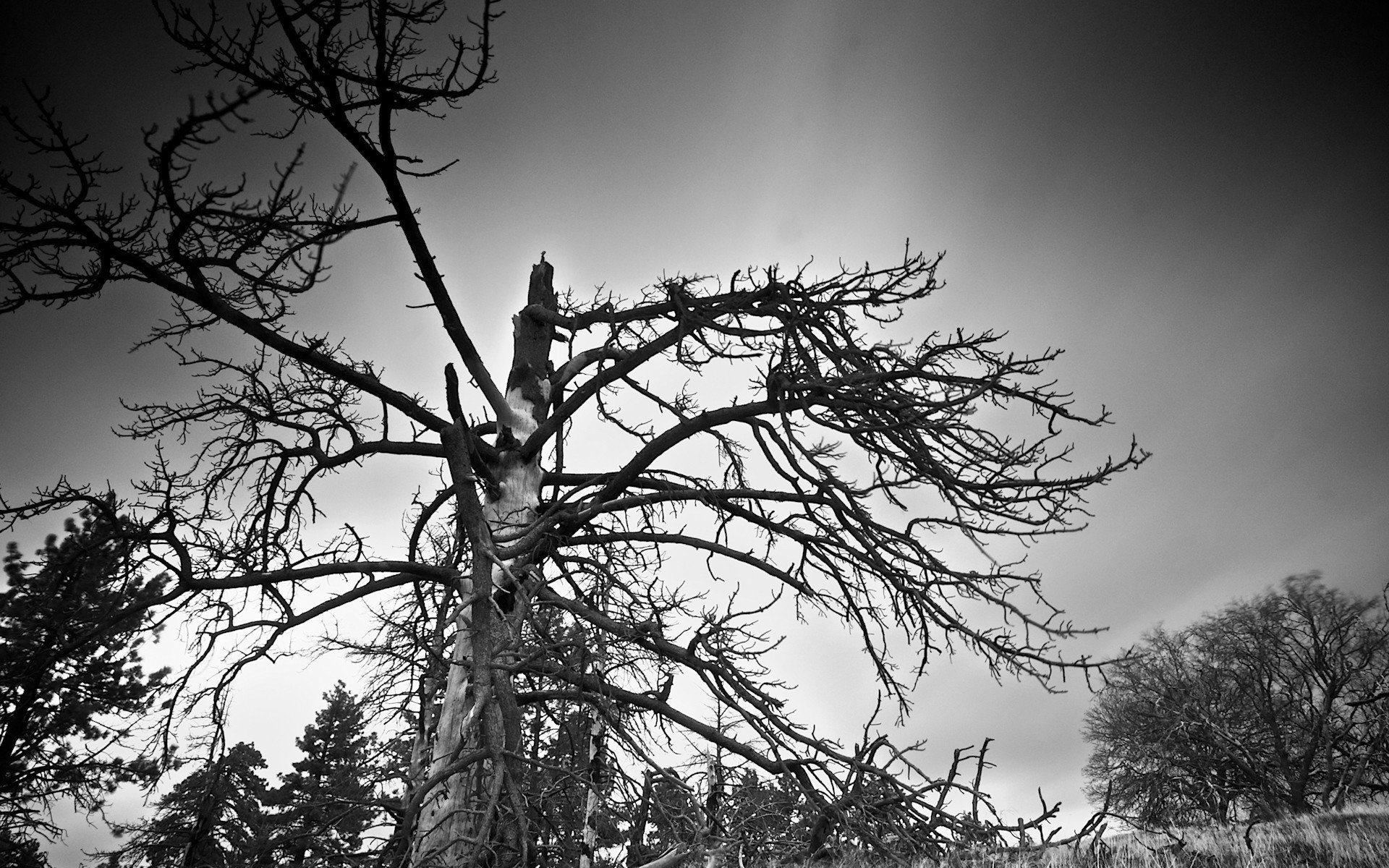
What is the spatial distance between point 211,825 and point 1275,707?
24.0 m

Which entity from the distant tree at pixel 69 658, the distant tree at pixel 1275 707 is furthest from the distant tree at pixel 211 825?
the distant tree at pixel 1275 707

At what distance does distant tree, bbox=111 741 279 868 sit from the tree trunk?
208cm

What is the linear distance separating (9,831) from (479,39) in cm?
1867

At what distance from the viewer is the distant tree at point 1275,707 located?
14273 millimetres

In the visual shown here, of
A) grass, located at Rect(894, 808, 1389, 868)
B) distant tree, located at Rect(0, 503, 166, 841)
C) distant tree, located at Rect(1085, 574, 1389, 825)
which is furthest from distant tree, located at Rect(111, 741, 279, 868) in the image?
distant tree, located at Rect(1085, 574, 1389, 825)

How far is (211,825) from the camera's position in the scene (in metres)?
11.7

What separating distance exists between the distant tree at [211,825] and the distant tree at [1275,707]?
1511 cm

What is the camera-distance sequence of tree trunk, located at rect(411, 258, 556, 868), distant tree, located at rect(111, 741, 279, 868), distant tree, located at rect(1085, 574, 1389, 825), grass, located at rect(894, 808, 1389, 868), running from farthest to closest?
distant tree, located at rect(1085, 574, 1389, 825) → distant tree, located at rect(111, 741, 279, 868) → grass, located at rect(894, 808, 1389, 868) → tree trunk, located at rect(411, 258, 556, 868)

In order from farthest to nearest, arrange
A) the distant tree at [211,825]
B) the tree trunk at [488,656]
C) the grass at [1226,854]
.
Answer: the distant tree at [211,825] → the grass at [1226,854] → the tree trunk at [488,656]

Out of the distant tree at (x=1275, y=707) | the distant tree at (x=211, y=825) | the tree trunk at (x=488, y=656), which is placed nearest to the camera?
the tree trunk at (x=488, y=656)

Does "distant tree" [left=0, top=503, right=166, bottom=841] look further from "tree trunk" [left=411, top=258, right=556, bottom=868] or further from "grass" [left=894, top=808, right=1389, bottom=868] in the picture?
"grass" [left=894, top=808, right=1389, bottom=868]

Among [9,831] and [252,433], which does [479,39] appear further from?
[9,831]

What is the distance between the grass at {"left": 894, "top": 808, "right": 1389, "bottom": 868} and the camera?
3961 mm

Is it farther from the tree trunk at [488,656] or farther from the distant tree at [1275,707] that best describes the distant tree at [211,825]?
the distant tree at [1275,707]
